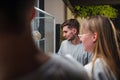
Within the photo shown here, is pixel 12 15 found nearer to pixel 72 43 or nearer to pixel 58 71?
pixel 58 71

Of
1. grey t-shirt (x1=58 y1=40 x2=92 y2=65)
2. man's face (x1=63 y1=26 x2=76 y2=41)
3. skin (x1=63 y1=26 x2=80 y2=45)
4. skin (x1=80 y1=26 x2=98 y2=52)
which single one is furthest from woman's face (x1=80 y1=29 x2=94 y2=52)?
man's face (x1=63 y1=26 x2=76 y2=41)

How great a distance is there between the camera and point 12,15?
20.4 inches

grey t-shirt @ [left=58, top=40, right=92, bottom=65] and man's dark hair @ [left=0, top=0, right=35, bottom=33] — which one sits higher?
man's dark hair @ [left=0, top=0, right=35, bottom=33]

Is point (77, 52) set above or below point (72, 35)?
below

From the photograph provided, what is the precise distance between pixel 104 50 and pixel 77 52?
1.28 m

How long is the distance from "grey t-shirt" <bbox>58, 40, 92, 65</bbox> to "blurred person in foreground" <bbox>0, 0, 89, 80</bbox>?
6.00 ft

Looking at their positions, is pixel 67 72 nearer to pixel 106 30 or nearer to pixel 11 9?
pixel 11 9

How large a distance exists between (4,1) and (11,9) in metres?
0.02

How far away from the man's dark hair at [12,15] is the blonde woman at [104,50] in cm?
103

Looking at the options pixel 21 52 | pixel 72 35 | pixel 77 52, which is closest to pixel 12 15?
pixel 21 52

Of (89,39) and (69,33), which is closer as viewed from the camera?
(89,39)

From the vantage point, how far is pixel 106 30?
62.3 inches

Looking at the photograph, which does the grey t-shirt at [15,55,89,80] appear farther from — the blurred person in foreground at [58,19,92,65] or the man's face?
the man's face

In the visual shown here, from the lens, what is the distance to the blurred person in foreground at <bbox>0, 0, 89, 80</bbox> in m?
0.52
